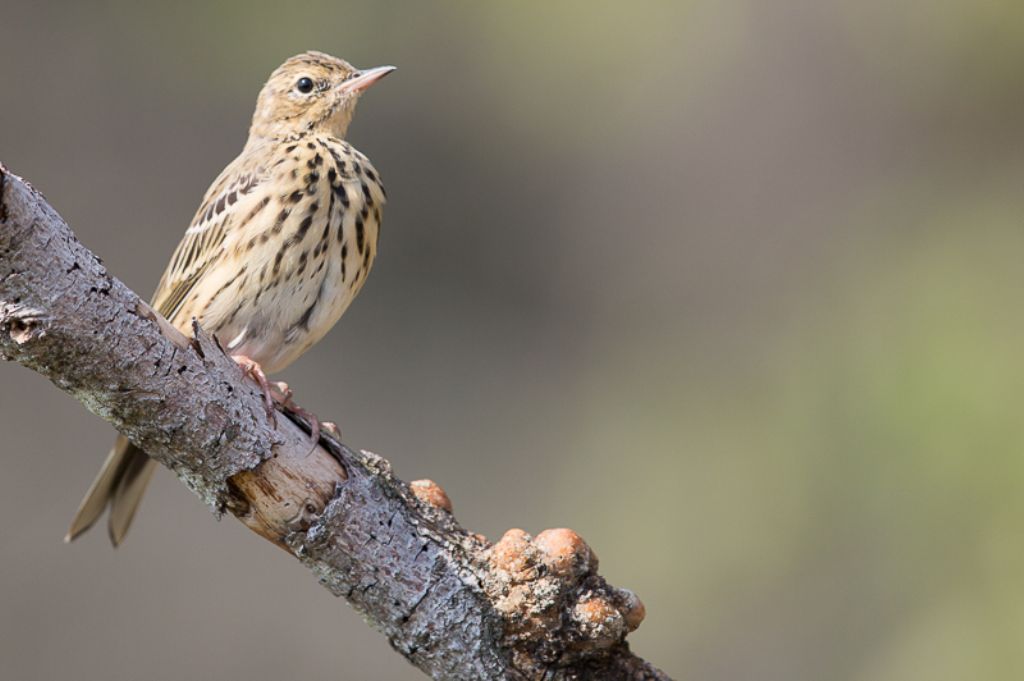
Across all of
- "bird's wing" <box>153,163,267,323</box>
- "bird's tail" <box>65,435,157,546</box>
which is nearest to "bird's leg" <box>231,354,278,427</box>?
"bird's wing" <box>153,163,267,323</box>

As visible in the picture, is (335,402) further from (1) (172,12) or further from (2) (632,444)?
(1) (172,12)

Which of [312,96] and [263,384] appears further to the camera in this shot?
[312,96]

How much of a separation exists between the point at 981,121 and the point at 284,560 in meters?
4.76

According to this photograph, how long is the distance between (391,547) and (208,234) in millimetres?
1771

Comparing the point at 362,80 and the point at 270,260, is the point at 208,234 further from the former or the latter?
the point at 362,80

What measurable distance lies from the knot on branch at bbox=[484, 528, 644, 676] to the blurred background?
3526 mm

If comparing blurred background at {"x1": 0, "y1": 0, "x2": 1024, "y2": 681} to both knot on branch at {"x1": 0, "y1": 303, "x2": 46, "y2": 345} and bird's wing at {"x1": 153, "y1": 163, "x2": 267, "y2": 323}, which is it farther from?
knot on branch at {"x1": 0, "y1": 303, "x2": 46, "y2": 345}

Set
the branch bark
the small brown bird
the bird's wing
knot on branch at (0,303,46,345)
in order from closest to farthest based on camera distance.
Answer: knot on branch at (0,303,46,345)
the branch bark
the small brown bird
the bird's wing

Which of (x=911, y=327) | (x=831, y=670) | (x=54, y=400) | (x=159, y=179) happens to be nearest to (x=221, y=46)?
(x=159, y=179)

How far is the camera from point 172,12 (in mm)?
9461

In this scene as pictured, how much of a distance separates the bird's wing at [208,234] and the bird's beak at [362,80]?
54 centimetres

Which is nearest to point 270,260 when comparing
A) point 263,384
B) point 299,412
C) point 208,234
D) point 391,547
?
point 208,234

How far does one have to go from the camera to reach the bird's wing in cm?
471

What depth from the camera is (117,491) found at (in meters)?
4.83
